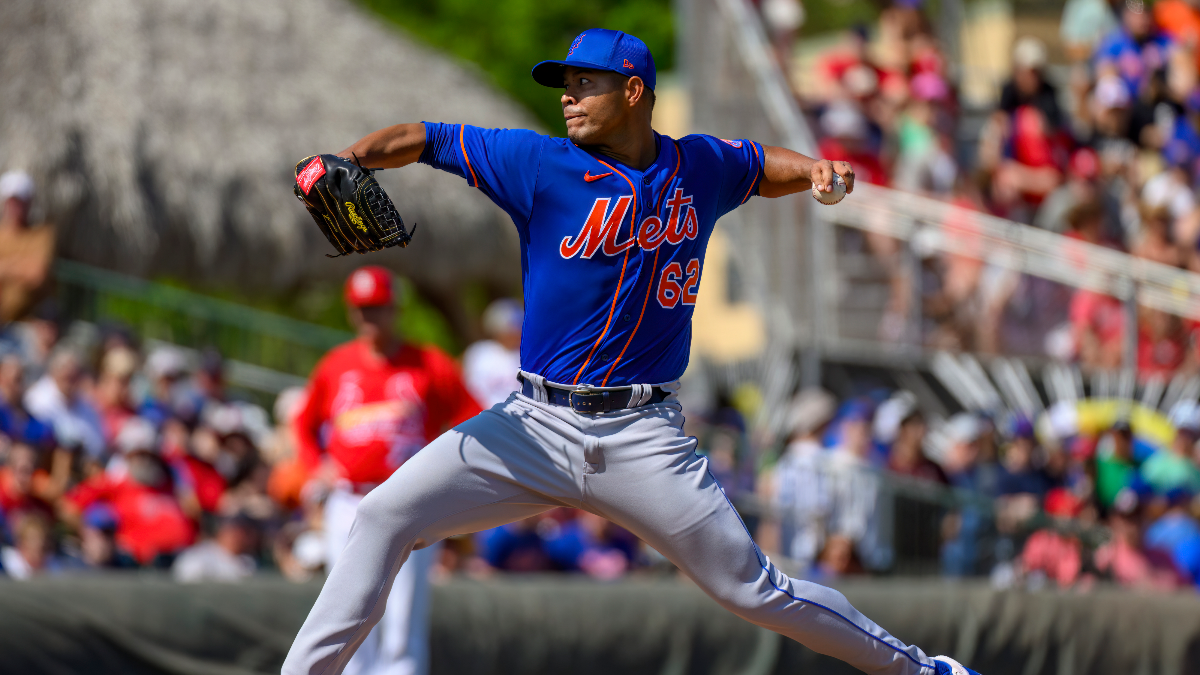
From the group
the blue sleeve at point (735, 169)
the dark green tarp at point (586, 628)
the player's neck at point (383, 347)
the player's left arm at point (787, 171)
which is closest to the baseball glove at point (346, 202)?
the blue sleeve at point (735, 169)

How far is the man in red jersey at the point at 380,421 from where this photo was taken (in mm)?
6027

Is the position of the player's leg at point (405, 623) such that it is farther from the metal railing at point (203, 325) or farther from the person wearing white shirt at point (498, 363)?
the metal railing at point (203, 325)

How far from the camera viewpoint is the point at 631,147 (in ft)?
13.7

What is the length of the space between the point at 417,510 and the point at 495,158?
1.05 m

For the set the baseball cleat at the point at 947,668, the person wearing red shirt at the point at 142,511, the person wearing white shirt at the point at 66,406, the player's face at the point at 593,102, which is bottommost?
the person wearing red shirt at the point at 142,511

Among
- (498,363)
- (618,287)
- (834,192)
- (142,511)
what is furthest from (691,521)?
(498,363)

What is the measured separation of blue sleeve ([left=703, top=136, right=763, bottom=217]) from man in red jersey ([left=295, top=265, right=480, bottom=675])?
93.8 inches

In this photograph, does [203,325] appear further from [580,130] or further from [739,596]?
[739,596]

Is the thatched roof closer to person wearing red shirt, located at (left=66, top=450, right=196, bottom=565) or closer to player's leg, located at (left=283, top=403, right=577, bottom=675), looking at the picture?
person wearing red shirt, located at (left=66, top=450, right=196, bottom=565)

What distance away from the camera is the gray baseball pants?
4078mm

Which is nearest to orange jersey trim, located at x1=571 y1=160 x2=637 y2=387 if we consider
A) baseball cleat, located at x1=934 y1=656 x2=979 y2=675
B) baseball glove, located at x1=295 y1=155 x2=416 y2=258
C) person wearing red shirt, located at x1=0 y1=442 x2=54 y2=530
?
baseball glove, located at x1=295 y1=155 x2=416 y2=258

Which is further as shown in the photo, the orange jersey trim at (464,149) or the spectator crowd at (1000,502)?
the spectator crowd at (1000,502)

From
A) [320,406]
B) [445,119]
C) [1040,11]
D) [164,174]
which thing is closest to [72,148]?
[164,174]

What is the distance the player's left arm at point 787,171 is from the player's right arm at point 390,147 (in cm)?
110
